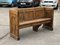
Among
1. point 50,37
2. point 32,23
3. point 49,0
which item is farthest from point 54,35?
point 49,0

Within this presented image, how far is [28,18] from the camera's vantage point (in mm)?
4910

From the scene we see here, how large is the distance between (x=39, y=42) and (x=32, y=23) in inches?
30.4

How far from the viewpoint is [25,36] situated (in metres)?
4.54

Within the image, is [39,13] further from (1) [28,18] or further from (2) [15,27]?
(2) [15,27]

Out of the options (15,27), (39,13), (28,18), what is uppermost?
(39,13)

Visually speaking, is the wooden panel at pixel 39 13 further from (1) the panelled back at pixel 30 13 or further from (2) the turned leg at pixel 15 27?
(2) the turned leg at pixel 15 27

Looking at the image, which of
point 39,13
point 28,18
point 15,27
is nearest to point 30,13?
point 28,18

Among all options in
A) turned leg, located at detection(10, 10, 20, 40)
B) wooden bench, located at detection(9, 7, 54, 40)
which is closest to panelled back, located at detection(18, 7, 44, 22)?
wooden bench, located at detection(9, 7, 54, 40)

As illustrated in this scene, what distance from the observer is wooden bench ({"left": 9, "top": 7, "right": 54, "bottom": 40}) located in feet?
13.5

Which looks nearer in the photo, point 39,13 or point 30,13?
point 30,13

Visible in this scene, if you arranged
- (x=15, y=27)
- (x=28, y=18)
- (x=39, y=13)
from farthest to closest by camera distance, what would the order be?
(x=39, y=13) < (x=28, y=18) < (x=15, y=27)

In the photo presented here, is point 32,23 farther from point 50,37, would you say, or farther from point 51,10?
point 51,10

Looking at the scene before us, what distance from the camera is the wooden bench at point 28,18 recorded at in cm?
412

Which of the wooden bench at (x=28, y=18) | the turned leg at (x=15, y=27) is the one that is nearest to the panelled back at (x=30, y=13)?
the wooden bench at (x=28, y=18)
